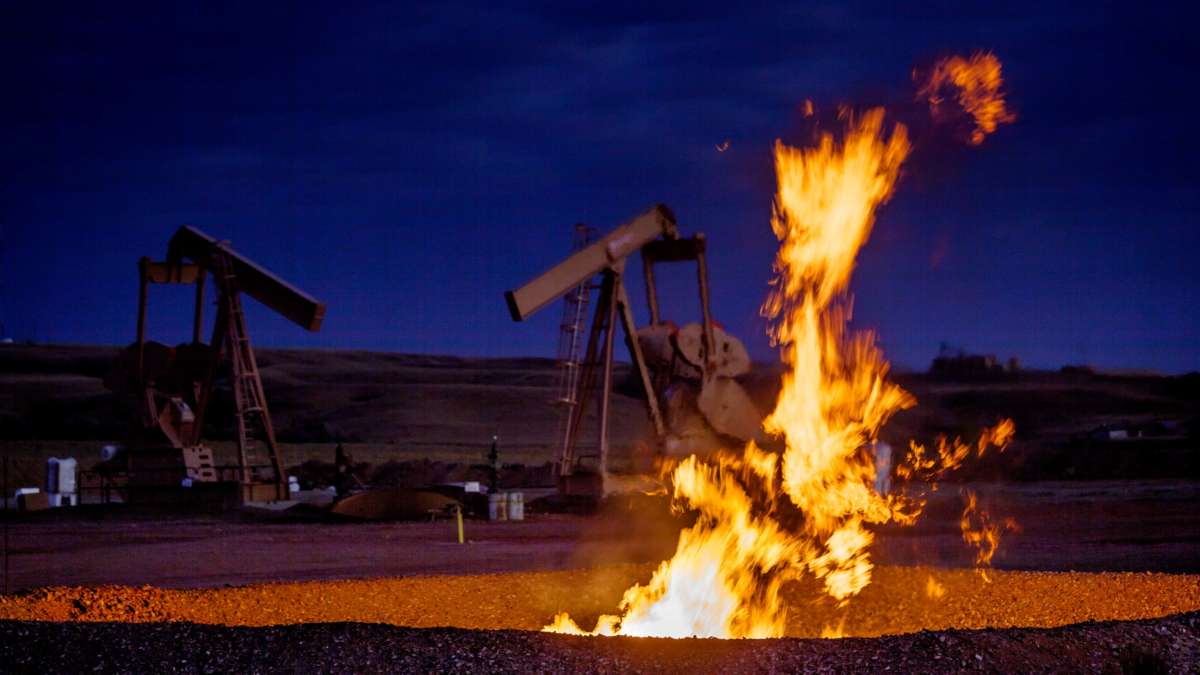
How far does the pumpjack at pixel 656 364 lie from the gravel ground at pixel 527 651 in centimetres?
2408

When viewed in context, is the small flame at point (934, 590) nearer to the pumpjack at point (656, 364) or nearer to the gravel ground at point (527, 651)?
the gravel ground at point (527, 651)

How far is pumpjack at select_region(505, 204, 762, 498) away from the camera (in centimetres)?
3522

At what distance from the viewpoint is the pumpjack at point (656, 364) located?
3522cm

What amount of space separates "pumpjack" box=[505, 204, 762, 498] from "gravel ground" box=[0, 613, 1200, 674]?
24078mm

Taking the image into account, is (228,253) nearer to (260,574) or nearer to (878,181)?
(260,574)

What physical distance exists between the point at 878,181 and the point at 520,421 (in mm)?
82496

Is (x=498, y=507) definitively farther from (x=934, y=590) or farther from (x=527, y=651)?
(x=527, y=651)

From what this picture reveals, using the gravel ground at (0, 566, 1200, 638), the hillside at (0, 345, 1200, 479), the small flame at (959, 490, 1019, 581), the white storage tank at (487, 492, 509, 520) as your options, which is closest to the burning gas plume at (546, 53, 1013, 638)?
the gravel ground at (0, 566, 1200, 638)

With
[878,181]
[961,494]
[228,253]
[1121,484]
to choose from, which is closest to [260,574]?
[878,181]

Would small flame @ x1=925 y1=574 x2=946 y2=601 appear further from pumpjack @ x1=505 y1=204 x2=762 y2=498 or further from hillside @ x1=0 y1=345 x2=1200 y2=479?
hillside @ x1=0 y1=345 x2=1200 y2=479

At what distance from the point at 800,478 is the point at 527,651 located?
22.8 ft

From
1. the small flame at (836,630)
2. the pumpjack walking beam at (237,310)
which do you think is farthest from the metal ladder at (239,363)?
the small flame at (836,630)

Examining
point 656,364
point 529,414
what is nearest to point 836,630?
point 656,364

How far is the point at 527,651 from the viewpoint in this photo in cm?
1032
